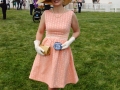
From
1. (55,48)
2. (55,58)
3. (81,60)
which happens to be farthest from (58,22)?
(81,60)

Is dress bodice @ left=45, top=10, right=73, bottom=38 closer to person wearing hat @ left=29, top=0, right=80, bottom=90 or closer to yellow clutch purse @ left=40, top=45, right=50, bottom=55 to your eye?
person wearing hat @ left=29, top=0, right=80, bottom=90

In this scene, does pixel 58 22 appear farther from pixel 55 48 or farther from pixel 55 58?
pixel 55 58

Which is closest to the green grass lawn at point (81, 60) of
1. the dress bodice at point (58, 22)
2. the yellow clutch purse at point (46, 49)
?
the yellow clutch purse at point (46, 49)

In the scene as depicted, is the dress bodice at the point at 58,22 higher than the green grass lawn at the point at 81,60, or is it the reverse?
the dress bodice at the point at 58,22

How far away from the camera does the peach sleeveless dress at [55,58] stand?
12.2ft

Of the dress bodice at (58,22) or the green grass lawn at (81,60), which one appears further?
the green grass lawn at (81,60)

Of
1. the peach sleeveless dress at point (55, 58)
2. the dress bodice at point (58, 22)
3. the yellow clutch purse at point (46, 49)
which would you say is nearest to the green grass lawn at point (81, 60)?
the peach sleeveless dress at point (55, 58)

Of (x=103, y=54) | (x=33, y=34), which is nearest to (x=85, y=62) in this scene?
(x=103, y=54)

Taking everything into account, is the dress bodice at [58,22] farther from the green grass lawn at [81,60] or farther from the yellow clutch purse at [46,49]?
the green grass lawn at [81,60]

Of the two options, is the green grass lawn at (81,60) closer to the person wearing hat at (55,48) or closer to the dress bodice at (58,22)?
the person wearing hat at (55,48)

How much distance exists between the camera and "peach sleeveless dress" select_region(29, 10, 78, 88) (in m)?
3.72

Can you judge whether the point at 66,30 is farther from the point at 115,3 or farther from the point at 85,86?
the point at 115,3

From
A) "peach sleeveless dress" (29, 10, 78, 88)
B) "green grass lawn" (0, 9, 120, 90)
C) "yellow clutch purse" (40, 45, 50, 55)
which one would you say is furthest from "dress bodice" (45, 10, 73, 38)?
"green grass lawn" (0, 9, 120, 90)

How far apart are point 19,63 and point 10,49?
1.70 metres
